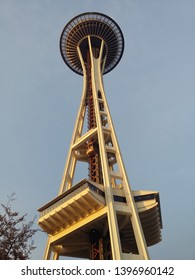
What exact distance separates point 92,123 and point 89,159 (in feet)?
20.0

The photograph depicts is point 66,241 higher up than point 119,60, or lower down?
lower down

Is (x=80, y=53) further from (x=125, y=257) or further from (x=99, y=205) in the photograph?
(x=125, y=257)

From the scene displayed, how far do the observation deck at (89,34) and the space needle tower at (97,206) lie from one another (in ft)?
21.9

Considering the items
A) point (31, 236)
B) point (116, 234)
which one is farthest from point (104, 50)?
point (31, 236)

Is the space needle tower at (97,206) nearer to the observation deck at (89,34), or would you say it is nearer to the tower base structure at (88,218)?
the tower base structure at (88,218)

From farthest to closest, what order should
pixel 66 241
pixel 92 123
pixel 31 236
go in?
pixel 92 123 → pixel 66 241 → pixel 31 236

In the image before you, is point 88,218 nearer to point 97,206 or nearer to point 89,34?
point 97,206

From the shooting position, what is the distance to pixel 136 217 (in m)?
30.1

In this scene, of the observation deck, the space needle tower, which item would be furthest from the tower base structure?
the observation deck

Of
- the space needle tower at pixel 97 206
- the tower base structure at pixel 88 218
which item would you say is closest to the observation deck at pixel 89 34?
the space needle tower at pixel 97 206

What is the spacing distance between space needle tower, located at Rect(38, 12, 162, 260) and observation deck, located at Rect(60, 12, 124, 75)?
669cm

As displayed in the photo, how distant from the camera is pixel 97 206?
29.9 meters

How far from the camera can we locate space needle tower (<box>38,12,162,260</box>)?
29625 mm

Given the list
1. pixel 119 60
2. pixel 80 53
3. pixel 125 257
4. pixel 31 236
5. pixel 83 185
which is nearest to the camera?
pixel 31 236
